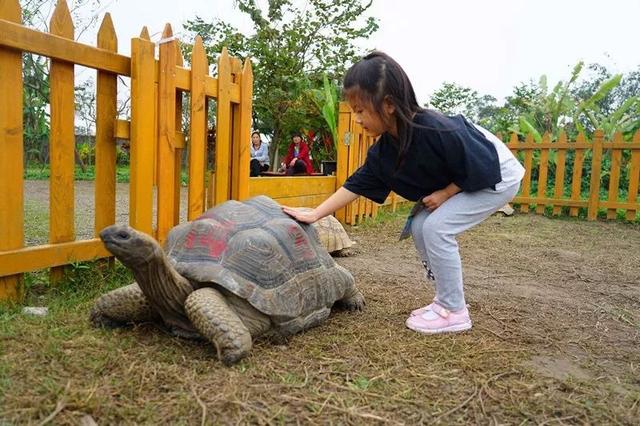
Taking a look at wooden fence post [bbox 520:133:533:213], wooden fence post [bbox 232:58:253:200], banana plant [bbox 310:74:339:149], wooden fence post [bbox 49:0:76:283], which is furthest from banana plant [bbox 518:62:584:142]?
wooden fence post [bbox 49:0:76:283]

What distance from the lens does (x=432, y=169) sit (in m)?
2.81

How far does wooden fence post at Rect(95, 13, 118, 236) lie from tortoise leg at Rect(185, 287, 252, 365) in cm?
151

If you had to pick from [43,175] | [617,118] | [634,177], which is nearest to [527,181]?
[634,177]

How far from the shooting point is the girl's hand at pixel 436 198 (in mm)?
2904

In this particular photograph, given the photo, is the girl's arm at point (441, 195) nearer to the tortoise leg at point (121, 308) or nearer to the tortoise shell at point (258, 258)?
the tortoise shell at point (258, 258)

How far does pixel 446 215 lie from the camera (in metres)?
2.85

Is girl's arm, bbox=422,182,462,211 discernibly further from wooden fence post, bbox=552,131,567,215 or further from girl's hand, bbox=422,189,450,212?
wooden fence post, bbox=552,131,567,215

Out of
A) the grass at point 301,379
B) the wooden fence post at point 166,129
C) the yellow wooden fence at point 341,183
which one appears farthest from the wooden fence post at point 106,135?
the yellow wooden fence at point 341,183

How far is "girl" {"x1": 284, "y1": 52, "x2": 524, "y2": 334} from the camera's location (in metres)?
2.64

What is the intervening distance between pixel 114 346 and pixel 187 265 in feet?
Result: 1.54

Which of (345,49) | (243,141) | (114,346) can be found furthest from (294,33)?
(114,346)

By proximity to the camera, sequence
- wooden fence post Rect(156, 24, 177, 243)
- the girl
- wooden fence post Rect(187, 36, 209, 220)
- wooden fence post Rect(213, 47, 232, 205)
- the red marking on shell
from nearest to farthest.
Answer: the girl < the red marking on shell < wooden fence post Rect(156, 24, 177, 243) < wooden fence post Rect(187, 36, 209, 220) < wooden fence post Rect(213, 47, 232, 205)

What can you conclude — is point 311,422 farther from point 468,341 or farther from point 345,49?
point 345,49

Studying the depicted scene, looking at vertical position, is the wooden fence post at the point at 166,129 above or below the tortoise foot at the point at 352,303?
above
